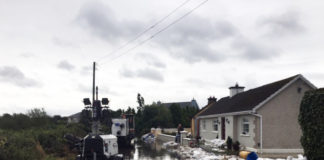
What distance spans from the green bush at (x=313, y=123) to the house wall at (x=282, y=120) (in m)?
6.76

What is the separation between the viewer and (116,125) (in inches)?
1096

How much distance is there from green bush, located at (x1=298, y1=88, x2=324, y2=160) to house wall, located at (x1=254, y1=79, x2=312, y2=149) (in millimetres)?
6764

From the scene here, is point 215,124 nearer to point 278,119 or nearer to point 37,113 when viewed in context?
point 278,119

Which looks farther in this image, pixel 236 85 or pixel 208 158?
pixel 236 85

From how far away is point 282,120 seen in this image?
63.5 ft

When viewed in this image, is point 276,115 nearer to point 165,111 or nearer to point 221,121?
point 221,121

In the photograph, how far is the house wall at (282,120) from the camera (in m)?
19.1

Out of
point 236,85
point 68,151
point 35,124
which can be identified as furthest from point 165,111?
point 68,151

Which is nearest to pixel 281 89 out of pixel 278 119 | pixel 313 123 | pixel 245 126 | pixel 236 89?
pixel 278 119

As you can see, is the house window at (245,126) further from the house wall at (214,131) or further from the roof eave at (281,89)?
the roof eave at (281,89)

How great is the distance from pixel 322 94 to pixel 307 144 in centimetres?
195

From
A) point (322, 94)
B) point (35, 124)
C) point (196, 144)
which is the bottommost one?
point (196, 144)

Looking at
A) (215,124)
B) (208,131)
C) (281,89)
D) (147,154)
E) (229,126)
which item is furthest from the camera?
(208,131)

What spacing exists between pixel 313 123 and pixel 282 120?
7.90 meters
